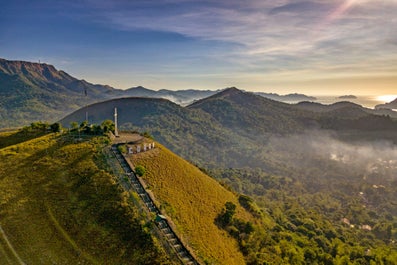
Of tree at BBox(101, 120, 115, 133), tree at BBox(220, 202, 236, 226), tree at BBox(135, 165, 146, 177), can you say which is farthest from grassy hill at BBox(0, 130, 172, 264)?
tree at BBox(220, 202, 236, 226)

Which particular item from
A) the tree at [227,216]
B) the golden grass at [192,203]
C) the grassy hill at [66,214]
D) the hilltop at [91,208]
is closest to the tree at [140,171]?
the golden grass at [192,203]

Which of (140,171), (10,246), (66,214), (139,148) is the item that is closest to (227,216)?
(140,171)

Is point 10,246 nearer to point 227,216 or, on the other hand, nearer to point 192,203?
point 192,203

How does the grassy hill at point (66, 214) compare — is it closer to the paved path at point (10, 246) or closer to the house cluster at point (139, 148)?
the paved path at point (10, 246)

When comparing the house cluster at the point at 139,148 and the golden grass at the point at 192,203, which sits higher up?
the house cluster at the point at 139,148

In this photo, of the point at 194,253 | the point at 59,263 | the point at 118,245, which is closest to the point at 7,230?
the point at 59,263

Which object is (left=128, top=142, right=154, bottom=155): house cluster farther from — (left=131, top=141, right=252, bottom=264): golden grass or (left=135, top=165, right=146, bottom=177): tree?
(left=135, top=165, right=146, bottom=177): tree
